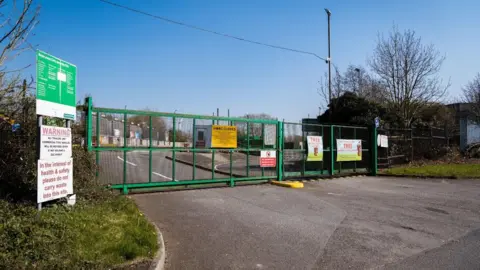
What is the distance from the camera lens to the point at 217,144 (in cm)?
1202

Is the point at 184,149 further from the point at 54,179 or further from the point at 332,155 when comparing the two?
the point at 332,155

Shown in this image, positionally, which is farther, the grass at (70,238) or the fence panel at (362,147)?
the fence panel at (362,147)

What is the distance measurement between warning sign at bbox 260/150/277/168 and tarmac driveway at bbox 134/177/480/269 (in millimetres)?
1554

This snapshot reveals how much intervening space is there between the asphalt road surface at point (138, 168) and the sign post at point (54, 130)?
105 inches

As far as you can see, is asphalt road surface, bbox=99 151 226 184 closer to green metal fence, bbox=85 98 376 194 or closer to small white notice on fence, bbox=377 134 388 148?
green metal fence, bbox=85 98 376 194

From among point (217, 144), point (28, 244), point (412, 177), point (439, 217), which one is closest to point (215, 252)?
point (28, 244)

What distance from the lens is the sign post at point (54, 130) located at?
237 inches

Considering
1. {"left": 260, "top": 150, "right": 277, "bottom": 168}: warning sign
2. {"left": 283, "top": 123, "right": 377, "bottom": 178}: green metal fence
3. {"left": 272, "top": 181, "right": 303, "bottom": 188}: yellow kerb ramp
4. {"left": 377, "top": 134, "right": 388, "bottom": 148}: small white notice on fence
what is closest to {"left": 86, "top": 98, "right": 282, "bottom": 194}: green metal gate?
{"left": 260, "top": 150, "right": 277, "bottom": 168}: warning sign

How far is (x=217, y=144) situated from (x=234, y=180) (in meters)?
1.55

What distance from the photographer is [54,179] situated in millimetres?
6289

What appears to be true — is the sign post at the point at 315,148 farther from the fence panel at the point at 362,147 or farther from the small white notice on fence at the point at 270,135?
the small white notice on fence at the point at 270,135

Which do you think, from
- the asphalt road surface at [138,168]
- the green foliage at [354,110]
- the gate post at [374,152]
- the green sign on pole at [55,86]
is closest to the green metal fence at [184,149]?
the asphalt road surface at [138,168]

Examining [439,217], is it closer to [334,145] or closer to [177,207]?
[177,207]

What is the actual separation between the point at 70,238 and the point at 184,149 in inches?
248
